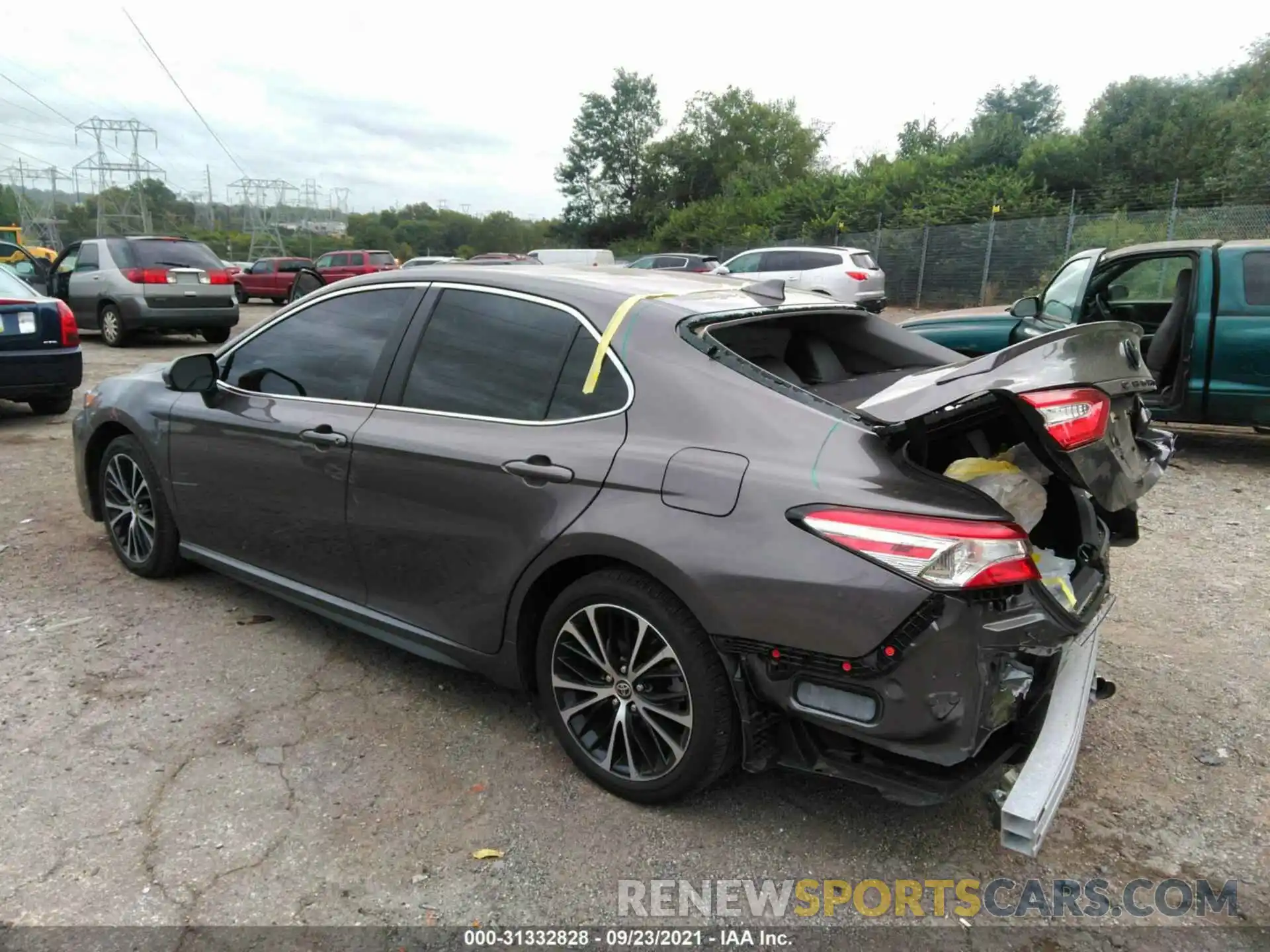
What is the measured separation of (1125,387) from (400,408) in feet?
7.84

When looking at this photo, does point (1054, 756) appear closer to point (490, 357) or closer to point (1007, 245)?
point (490, 357)

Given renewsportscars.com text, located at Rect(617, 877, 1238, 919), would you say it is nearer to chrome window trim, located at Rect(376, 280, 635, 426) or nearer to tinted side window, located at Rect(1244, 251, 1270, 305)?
chrome window trim, located at Rect(376, 280, 635, 426)

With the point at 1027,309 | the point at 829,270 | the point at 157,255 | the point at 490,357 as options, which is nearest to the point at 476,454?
the point at 490,357

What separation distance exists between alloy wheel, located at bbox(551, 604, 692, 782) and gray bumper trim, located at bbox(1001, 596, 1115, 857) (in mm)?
881

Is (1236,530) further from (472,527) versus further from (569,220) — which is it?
(569,220)

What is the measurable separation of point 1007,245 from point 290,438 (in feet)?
71.7

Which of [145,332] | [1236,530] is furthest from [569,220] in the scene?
[1236,530]

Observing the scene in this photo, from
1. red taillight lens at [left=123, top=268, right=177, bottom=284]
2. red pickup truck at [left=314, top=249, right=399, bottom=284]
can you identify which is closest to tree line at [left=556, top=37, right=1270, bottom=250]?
red pickup truck at [left=314, top=249, right=399, bottom=284]

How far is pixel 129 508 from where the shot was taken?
4.53 meters

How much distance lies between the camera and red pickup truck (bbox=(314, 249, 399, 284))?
87.1 ft

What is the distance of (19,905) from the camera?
2.37 metres

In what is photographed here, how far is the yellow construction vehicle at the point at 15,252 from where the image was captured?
15.7m

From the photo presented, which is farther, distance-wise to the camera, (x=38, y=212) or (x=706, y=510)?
(x=38, y=212)

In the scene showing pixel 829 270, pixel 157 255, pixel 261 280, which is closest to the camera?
pixel 157 255
